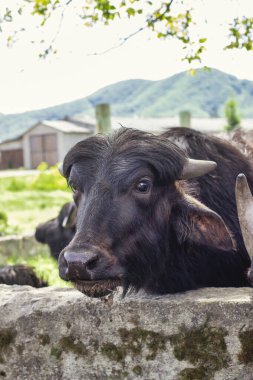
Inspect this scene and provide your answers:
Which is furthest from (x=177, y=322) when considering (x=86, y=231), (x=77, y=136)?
(x=77, y=136)

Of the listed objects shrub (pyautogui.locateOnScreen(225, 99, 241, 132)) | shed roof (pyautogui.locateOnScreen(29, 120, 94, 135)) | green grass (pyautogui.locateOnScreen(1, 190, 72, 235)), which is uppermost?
green grass (pyautogui.locateOnScreen(1, 190, 72, 235))

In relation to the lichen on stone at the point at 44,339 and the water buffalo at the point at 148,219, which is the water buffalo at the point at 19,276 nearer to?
the water buffalo at the point at 148,219

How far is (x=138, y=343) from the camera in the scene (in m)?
3.19

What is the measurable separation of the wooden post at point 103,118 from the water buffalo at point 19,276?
5.24m

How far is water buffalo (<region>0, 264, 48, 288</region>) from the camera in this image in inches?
215

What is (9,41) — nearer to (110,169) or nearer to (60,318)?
(110,169)

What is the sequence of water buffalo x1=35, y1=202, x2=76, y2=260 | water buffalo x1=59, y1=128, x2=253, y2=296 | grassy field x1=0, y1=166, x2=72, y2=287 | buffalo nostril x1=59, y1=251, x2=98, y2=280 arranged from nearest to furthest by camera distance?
1. buffalo nostril x1=59, y1=251, x2=98, y2=280
2. water buffalo x1=59, y1=128, x2=253, y2=296
3. water buffalo x1=35, y1=202, x2=76, y2=260
4. grassy field x1=0, y1=166, x2=72, y2=287

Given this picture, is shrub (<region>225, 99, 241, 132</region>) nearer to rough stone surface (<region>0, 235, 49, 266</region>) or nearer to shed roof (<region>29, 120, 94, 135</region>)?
shed roof (<region>29, 120, 94, 135</region>)

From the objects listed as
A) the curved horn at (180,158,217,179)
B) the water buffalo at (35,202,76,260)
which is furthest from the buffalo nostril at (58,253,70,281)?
the water buffalo at (35,202,76,260)

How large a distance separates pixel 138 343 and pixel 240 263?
109 centimetres

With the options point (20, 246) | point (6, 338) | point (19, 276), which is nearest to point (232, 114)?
point (20, 246)

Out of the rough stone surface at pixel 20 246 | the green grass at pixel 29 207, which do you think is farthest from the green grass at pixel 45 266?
the green grass at pixel 29 207

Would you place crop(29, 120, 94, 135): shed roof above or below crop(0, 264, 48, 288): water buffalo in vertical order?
below

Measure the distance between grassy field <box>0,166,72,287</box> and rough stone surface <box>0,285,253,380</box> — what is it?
8.65 ft
